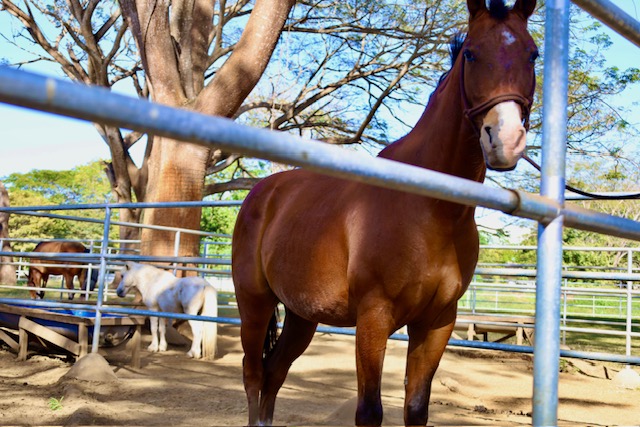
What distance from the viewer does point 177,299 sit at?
7.54 m

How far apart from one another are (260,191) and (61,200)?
41.7 meters

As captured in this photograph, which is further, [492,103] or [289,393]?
[289,393]

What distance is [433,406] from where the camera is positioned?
16.6 ft

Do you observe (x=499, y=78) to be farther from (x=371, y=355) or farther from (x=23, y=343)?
(x=23, y=343)

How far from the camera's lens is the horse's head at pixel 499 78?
5.74 feet

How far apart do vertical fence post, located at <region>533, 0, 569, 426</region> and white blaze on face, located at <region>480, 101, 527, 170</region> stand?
18.0 inches

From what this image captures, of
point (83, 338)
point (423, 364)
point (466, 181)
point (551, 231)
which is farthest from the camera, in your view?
point (83, 338)

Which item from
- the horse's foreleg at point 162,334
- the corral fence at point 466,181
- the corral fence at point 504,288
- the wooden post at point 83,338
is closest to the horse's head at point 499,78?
the corral fence at point 466,181

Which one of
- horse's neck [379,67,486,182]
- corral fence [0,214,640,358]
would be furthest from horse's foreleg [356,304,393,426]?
corral fence [0,214,640,358]

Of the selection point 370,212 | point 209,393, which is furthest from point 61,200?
point 370,212

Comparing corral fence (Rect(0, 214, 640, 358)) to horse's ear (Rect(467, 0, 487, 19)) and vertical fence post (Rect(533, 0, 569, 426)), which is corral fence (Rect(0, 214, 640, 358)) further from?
vertical fence post (Rect(533, 0, 569, 426))

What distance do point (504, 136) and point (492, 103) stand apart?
160 mm

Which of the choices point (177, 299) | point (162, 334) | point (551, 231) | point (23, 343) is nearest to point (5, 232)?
point (162, 334)

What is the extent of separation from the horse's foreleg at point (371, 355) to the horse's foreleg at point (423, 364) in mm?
206
